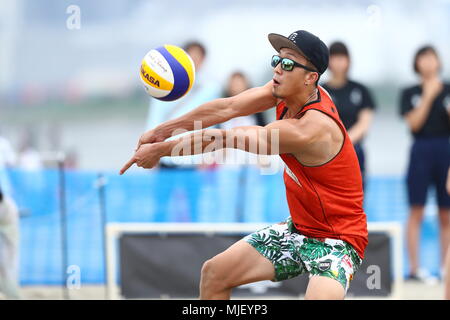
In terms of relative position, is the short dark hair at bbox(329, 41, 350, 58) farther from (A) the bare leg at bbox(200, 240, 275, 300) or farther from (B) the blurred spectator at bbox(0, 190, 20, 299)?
(A) the bare leg at bbox(200, 240, 275, 300)

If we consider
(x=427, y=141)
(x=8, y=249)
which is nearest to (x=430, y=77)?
(x=427, y=141)

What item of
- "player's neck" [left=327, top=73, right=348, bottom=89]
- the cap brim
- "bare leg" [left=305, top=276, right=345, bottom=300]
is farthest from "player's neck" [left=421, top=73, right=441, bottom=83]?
"bare leg" [left=305, top=276, right=345, bottom=300]

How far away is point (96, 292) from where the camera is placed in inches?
352

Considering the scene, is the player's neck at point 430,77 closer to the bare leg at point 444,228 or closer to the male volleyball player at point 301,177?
the bare leg at point 444,228

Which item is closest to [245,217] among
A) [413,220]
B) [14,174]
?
[413,220]

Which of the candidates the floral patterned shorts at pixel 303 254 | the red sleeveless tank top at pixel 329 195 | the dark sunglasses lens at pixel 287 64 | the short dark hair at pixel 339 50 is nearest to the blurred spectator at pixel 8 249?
the floral patterned shorts at pixel 303 254

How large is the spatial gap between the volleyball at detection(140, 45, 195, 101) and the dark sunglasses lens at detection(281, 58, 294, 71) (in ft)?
2.70

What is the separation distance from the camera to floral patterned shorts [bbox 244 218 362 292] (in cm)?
566

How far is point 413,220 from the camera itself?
31.2ft

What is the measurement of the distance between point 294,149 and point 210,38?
7.70 meters

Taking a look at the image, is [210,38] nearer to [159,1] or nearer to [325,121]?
[159,1]

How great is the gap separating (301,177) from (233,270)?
749 millimetres

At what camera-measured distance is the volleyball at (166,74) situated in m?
6.12
